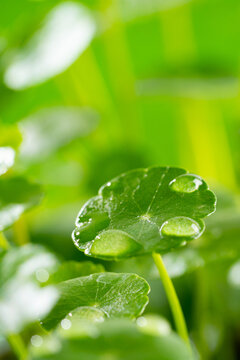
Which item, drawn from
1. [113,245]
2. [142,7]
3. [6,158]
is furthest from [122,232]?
[142,7]

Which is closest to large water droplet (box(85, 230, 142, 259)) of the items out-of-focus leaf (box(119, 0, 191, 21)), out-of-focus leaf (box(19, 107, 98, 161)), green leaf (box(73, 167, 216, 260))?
green leaf (box(73, 167, 216, 260))

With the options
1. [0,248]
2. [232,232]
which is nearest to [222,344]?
[232,232]

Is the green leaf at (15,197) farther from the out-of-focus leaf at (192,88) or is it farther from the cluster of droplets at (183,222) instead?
the out-of-focus leaf at (192,88)

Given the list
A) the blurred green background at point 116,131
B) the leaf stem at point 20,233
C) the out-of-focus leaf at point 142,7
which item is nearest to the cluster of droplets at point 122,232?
the blurred green background at point 116,131

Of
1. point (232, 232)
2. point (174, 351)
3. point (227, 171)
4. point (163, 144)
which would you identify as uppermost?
point (174, 351)

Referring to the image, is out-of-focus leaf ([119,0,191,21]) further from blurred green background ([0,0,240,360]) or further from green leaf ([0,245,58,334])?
green leaf ([0,245,58,334])

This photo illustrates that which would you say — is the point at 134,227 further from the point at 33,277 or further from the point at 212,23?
the point at 212,23
